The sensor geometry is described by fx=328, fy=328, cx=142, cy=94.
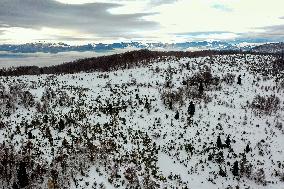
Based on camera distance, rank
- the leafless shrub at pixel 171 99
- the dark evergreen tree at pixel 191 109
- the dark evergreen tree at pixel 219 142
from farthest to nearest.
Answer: the leafless shrub at pixel 171 99 < the dark evergreen tree at pixel 191 109 < the dark evergreen tree at pixel 219 142

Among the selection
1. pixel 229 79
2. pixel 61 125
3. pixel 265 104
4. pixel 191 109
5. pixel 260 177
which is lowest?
pixel 260 177

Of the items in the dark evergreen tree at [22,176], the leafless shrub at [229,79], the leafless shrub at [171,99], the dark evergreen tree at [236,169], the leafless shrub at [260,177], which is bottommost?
the leafless shrub at [260,177]

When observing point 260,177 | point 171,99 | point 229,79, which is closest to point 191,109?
point 171,99

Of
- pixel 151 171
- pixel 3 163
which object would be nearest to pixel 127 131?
pixel 151 171

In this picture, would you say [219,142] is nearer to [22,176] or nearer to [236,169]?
[236,169]

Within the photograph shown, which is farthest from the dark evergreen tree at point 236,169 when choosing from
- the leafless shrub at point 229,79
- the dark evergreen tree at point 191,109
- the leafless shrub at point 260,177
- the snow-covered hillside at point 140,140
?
the leafless shrub at point 229,79

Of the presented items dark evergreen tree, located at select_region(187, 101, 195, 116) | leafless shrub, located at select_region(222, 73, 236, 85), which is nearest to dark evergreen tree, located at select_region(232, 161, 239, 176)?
dark evergreen tree, located at select_region(187, 101, 195, 116)

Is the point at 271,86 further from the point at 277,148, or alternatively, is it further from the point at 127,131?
the point at 127,131

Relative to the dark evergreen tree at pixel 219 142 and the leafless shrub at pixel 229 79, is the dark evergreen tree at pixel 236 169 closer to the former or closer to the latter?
the dark evergreen tree at pixel 219 142
